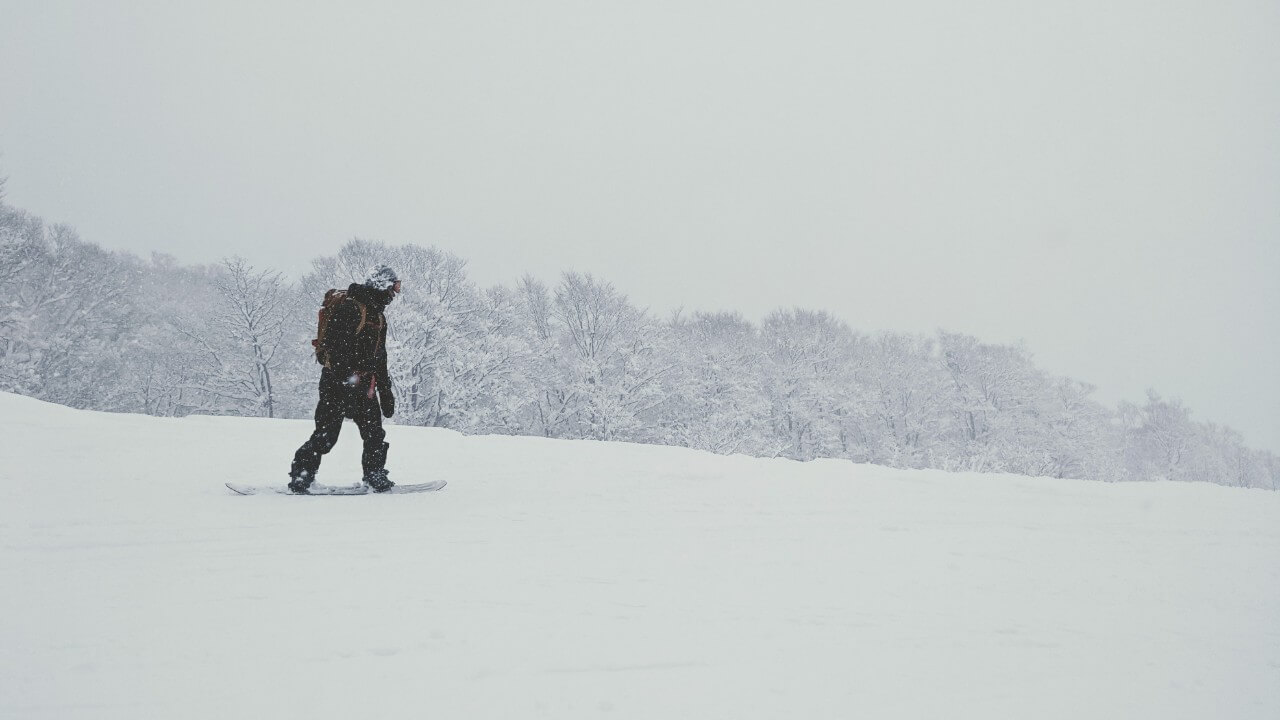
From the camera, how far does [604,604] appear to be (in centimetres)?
249

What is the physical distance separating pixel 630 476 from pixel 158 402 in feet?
119

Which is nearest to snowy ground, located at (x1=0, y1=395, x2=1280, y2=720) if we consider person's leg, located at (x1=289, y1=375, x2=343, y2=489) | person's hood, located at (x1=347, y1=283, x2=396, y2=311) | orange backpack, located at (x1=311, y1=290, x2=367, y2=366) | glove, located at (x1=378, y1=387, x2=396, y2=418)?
person's leg, located at (x1=289, y1=375, x2=343, y2=489)

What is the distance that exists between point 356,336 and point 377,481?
1.33 meters

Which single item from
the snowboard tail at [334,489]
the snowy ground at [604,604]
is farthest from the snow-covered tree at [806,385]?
the snowboard tail at [334,489]

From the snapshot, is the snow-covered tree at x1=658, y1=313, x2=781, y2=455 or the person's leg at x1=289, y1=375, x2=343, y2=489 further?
the snow-covered tree at x1=658, y1=313, x2=781, y2=455

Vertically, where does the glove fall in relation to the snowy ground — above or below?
above

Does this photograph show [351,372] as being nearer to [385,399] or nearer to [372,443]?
[385,399]

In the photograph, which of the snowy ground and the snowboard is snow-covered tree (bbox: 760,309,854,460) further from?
the snowboard

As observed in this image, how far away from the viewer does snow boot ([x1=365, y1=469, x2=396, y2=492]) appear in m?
4.87

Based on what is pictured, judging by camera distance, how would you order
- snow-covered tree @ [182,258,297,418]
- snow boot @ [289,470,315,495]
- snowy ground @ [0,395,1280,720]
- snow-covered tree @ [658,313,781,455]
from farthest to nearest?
snow-covered tree @ [658,313,781,455] < snow-covered tree @ [182,258,297,418] < snow boot @ [289,470,315,495] < snowy ground @ [0,395,1280,720]

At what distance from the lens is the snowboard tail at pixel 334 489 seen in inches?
178

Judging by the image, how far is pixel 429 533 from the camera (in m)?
3.54

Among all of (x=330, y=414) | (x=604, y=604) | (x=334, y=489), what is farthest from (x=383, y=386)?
(x=604, y=604)

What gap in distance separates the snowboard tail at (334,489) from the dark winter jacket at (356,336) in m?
0.96
